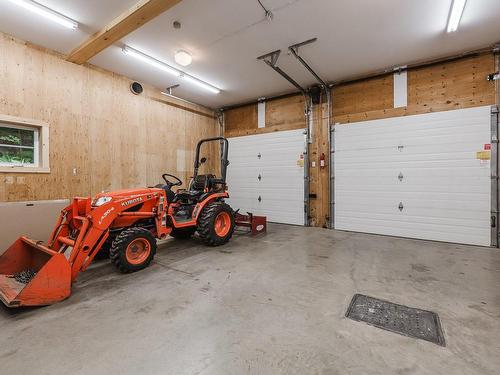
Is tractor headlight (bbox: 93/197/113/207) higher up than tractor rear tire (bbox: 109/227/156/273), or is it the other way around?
tractor headlight (bbox: 93/197/113/207)

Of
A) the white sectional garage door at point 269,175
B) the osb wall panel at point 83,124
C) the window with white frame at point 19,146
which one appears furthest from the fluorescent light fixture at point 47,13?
the white sectional garage door at point 269,175

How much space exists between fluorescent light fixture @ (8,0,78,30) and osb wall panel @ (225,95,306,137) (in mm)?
4324

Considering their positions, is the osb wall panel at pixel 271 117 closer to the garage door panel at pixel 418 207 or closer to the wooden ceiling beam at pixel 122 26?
the garage door panel at pixel 418 207

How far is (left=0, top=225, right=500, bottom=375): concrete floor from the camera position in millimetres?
1509

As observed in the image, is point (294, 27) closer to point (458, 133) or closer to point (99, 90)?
point (458, 133)

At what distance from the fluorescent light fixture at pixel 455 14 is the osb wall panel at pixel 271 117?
303cm

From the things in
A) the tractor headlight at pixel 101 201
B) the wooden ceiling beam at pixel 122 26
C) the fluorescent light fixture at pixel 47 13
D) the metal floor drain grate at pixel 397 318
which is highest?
the fluorescent light fixture at pixel 47 13

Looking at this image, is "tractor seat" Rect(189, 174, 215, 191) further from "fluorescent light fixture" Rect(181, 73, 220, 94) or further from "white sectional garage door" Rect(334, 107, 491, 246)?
"white sectional garage door" Rect(334, 107, 491, 246)

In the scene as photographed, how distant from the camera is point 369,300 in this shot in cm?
230

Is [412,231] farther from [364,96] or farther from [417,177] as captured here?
[364,96]

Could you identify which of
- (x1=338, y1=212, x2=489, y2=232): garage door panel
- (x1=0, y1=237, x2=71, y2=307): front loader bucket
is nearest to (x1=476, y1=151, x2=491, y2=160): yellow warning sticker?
(x1=338, y1=212, x2=489, y2=232): garage door panel

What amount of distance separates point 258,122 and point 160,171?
2.96 m

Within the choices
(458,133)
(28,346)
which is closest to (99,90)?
(28,346)

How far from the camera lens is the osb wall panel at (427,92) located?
166 inches
